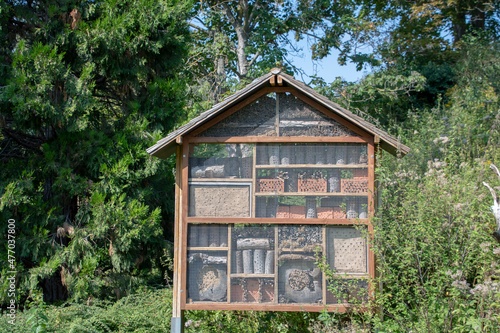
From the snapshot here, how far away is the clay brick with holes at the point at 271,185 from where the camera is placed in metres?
5.42

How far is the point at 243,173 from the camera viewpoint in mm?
5496

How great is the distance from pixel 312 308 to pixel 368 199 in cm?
138

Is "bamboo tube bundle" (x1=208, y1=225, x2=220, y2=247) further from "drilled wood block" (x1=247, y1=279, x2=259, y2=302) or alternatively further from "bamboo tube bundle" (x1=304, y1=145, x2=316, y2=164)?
"bamboo tube bundle" (x1=304, y1=145, x2=316, y2=164)

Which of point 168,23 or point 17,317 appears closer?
point 17,317

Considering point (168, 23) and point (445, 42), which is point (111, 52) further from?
point (445, 42)

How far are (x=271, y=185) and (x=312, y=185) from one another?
0.48 m

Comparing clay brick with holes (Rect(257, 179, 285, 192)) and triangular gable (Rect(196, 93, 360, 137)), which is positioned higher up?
triangular gable (Rect(196, 93, 360, 137))

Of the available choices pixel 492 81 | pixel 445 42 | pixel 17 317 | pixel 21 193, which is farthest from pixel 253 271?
pixel 445 42

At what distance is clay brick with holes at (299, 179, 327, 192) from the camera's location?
212 inches

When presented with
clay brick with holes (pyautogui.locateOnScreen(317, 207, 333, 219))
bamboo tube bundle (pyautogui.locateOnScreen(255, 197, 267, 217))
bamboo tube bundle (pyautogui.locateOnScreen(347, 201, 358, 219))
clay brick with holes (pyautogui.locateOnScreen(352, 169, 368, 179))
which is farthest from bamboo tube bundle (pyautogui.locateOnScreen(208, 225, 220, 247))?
clay brick with holes (pyautogui.locateOnScreen(352, 169, 368, 179))

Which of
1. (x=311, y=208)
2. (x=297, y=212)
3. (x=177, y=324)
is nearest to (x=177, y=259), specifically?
(x=177, y=324)

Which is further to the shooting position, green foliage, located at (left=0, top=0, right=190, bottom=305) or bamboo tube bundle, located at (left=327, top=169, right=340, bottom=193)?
green foliage, located at (left=0, top=0, right=190, bottom=305)

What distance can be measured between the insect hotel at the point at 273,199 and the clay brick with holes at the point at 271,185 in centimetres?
1

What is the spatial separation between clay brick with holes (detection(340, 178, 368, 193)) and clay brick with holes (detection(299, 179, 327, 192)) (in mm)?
219
